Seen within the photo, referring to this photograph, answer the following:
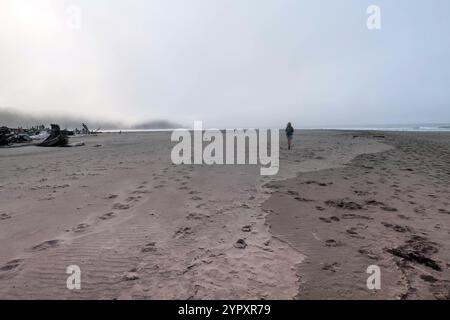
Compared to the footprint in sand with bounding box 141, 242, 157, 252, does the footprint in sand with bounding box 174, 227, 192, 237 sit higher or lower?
higher

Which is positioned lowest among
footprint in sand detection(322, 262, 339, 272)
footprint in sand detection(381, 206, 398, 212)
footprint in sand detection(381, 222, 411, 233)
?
footprint in sand detection(322, 262, 339, 272)

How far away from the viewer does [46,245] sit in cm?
511

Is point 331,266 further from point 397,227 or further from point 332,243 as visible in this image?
point 397,227

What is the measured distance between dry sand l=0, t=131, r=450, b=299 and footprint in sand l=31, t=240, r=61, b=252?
0.7 inches

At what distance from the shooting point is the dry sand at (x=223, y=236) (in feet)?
12.9

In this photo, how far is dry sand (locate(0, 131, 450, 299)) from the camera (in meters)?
3.93

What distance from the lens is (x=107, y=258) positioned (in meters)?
4.66

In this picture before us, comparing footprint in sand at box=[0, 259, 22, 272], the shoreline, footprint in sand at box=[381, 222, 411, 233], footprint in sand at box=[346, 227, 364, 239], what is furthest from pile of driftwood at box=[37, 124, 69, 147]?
footprint in sand at box=[381, 222, 411, 233]

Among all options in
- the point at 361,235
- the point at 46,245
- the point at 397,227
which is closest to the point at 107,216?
the point at 46,245

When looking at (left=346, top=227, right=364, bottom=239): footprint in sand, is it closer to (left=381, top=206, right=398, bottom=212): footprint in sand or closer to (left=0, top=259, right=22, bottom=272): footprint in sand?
(left=381, top=206, right=398, bottom=212): footprint in sand
